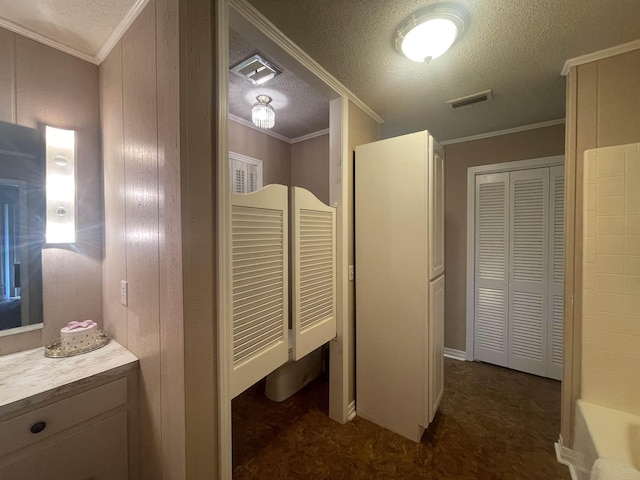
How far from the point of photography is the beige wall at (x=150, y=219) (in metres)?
1.05

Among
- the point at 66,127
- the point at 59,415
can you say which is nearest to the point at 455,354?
the point at 59,415

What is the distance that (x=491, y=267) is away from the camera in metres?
2.84

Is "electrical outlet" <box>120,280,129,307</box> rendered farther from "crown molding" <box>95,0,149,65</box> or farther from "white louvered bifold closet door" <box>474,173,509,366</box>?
"white louvered bifold closet door" <box>474,173,509,366</box>

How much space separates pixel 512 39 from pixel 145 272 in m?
2.15

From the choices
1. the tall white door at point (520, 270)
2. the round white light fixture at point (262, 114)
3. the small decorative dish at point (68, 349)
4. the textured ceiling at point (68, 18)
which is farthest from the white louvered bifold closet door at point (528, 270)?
the small decorative dish at point (68, 349)

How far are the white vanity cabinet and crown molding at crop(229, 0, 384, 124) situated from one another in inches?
66.8

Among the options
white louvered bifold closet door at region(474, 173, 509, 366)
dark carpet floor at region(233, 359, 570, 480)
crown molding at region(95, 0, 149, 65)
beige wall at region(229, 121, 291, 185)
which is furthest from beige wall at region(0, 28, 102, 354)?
white louvered bifold closet door at region(474, 173, 509, 366)

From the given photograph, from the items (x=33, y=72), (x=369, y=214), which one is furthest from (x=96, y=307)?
(x=369, y=214)

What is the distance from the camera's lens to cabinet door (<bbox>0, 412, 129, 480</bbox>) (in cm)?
104

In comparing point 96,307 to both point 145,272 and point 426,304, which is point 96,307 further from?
point 426,304

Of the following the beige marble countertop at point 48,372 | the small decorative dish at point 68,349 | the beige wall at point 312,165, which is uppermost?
the beige wall at point 312,165

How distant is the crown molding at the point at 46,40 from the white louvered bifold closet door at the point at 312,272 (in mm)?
1400

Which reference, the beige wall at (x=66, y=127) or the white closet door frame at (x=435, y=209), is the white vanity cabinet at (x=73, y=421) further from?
the white closet door frame at (x=435, y=209)

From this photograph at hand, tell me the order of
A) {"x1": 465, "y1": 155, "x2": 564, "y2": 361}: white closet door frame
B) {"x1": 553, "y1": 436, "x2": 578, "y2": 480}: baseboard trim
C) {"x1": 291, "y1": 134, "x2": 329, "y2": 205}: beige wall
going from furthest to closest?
{"x1": 291, "y1": 134, "x2": 329, "y2": 205}: beige wall, {"x1": 465, "y1": 155, "x2": 564, "y2": 361}: white closet door frame, {"x1": 553, "y1": 436, "x2": 578, "y2": 480}: baseboard trim
